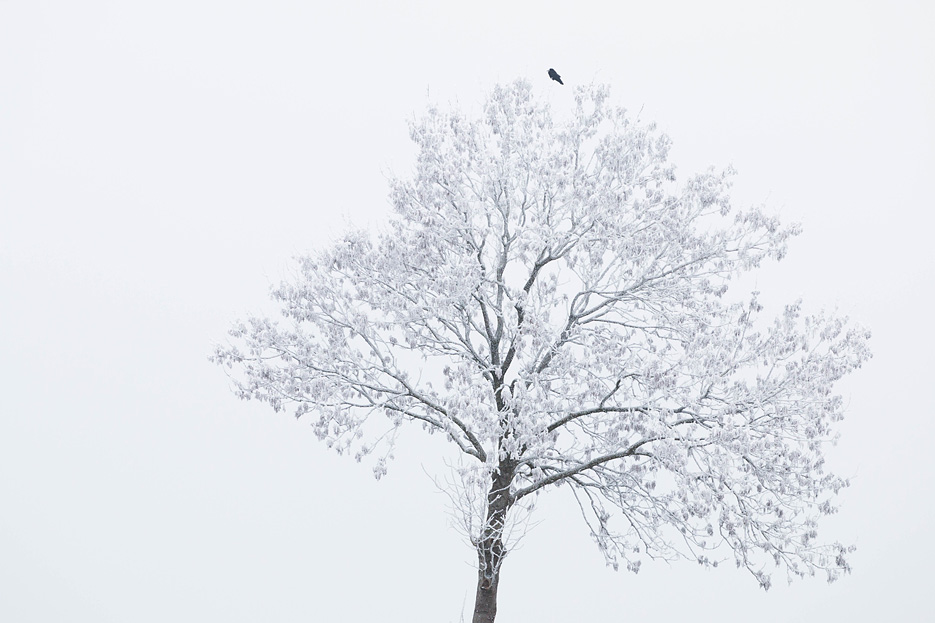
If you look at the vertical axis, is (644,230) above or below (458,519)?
above

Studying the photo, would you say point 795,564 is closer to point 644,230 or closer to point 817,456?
point 817,456

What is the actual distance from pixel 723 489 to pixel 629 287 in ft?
8.70

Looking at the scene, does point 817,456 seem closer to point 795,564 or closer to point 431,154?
point 795,564

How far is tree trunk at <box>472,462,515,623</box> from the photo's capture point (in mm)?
12180

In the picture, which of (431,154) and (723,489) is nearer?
(723,489)

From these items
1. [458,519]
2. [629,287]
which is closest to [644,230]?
[629,287]

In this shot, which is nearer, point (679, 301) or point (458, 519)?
point (458, 519)

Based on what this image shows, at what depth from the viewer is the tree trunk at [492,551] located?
12.2m

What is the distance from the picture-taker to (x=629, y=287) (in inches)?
495

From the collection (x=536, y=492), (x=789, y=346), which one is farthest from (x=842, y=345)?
(x=536, y=492)

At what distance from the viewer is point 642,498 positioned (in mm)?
12531

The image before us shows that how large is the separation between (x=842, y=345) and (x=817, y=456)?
1.34m

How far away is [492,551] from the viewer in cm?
1211

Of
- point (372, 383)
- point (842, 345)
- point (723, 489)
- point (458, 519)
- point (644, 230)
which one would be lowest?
point (458, 519)
